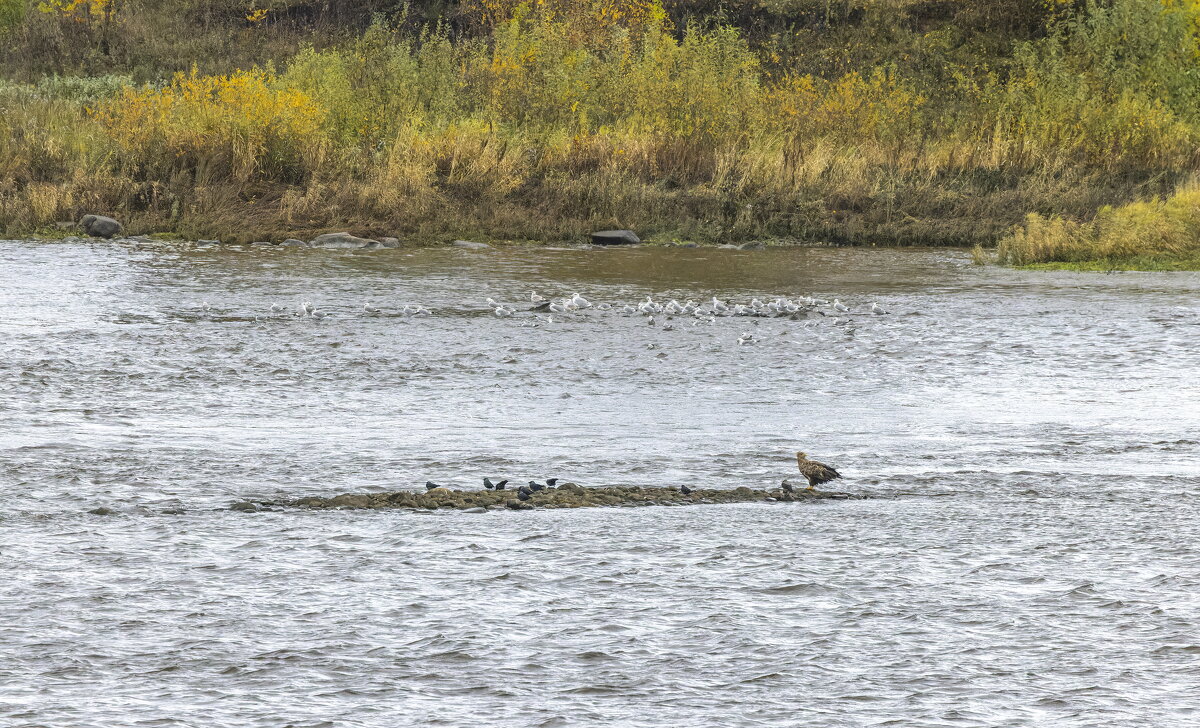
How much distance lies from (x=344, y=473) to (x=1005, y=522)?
367 centimetres

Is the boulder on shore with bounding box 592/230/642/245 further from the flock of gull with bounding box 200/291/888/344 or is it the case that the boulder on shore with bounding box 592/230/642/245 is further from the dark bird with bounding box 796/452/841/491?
the dark bird with bounding box 796/452/841/491

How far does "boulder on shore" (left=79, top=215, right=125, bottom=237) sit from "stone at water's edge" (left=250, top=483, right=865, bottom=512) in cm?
1796

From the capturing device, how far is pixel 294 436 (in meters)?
9.31

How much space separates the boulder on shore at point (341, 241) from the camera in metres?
24.0

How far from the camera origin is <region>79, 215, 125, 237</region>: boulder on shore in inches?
944

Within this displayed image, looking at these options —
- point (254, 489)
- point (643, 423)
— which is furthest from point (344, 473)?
point (643, 423)

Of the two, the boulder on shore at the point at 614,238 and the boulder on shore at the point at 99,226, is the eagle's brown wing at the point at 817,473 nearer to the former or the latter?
the boulder on shore at the point at 614,238

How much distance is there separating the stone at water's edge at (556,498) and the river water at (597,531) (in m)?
0.15

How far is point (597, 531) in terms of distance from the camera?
7.09 meters

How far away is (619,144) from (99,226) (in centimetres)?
980

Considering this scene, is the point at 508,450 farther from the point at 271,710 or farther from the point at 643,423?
the point at 271,710

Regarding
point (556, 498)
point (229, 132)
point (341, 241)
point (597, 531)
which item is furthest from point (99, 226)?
point (597, 531)

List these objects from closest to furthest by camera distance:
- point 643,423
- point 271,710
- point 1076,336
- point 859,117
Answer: point 271,710 < point 643,423 < point 1076,336 < point 859,117

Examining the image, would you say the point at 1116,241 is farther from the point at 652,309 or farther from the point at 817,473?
the point at 817,473
